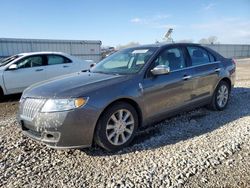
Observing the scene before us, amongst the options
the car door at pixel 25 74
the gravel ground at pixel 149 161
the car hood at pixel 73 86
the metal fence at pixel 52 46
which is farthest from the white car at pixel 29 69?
the metal fence at pixel 52 46

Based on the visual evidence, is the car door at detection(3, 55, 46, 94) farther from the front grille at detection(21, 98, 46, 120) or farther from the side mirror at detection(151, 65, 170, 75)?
the side mirror at detection(151, 65, 170, 75)

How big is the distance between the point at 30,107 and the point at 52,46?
17.0 m

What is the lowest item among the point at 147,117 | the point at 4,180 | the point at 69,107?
the point at 4,180

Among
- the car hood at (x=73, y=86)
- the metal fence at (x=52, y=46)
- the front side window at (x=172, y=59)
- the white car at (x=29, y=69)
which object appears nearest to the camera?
the car hood at (x=73, y=86)

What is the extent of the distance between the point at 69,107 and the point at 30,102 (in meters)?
0.71

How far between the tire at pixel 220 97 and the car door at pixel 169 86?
1053mm

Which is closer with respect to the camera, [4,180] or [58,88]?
[4,180]

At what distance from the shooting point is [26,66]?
8.45 metres

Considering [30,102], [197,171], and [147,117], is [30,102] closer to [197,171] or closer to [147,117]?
[147,117]

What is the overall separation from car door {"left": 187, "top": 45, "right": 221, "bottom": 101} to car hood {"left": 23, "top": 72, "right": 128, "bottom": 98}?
1.79m

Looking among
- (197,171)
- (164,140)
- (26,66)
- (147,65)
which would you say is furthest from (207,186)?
(26,66)

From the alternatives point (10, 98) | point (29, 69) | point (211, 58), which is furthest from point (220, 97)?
point (10, 98)

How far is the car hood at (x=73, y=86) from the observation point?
3.55 metres

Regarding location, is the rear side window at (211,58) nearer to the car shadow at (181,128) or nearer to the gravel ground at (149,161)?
the car shadow at (181,128)
